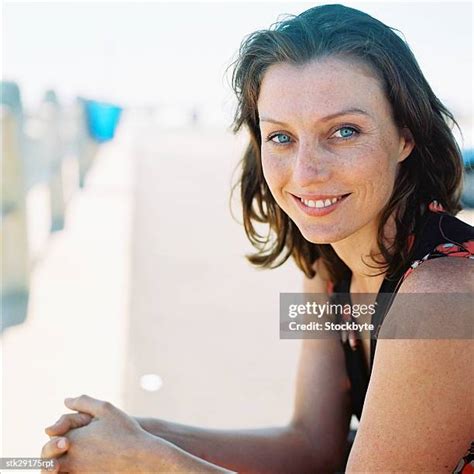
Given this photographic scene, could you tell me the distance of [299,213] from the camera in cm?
161

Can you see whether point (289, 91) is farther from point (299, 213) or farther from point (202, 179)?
point (202, 179)

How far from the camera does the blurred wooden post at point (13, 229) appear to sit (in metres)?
3.75

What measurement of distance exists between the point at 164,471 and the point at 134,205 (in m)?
5.51

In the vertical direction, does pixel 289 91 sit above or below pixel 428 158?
above

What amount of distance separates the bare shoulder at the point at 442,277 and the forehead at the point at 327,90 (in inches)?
12.3

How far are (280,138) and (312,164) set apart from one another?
0.36 ft

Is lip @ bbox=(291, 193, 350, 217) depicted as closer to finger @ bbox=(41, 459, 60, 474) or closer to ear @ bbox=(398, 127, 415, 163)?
ear @ bbox=(398, 127, 415, 163)

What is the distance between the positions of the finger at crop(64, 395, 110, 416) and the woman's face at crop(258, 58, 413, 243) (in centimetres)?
58

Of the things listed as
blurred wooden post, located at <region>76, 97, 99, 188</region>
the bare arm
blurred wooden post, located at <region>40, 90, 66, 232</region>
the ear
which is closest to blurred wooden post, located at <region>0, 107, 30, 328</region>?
blurred wooden post, located at <region>40, 90, 66, 232</region>

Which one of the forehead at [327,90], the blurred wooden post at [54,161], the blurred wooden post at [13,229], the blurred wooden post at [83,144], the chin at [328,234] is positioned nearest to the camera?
the forehead at [327,90]

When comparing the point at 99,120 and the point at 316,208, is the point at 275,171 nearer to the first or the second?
the point at 316,208

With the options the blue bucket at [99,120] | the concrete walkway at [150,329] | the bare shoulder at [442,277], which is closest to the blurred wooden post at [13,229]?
the concrete walkway at [150,329]

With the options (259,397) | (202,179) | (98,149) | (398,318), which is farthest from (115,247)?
(98,149)

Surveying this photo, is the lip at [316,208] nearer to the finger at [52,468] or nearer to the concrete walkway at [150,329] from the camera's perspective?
the finger at [52,468]
